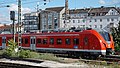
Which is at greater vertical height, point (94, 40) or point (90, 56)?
point (94, 40)

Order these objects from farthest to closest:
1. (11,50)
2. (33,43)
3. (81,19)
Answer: (81,19)
(33,43)
(11,50)

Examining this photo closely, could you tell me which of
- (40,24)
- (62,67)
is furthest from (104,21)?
(62,67)

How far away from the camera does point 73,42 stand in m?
27.6

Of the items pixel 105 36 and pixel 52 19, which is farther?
pixel 52 19

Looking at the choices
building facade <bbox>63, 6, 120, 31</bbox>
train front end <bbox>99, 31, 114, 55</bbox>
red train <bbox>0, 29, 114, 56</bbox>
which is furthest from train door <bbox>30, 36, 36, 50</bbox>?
Answer: building facade <bbox>63, 6, 120, 31</bbox>

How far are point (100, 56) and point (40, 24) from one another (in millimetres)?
95028

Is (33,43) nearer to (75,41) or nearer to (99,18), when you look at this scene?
(75,41)

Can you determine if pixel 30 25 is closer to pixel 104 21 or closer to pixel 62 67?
pixel 104 21

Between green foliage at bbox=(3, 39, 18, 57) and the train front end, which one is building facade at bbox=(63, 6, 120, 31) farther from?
green foliage at bbox=(3, 39, 18, 57)

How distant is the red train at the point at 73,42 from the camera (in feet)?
83.4

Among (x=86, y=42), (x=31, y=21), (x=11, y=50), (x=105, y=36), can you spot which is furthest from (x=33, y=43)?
(x=31, y=21)

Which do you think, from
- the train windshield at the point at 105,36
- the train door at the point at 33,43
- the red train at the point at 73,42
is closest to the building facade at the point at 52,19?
the train door at the point at 33,43

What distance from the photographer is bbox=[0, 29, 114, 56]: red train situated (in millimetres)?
25422

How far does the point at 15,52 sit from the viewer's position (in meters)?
26.4
